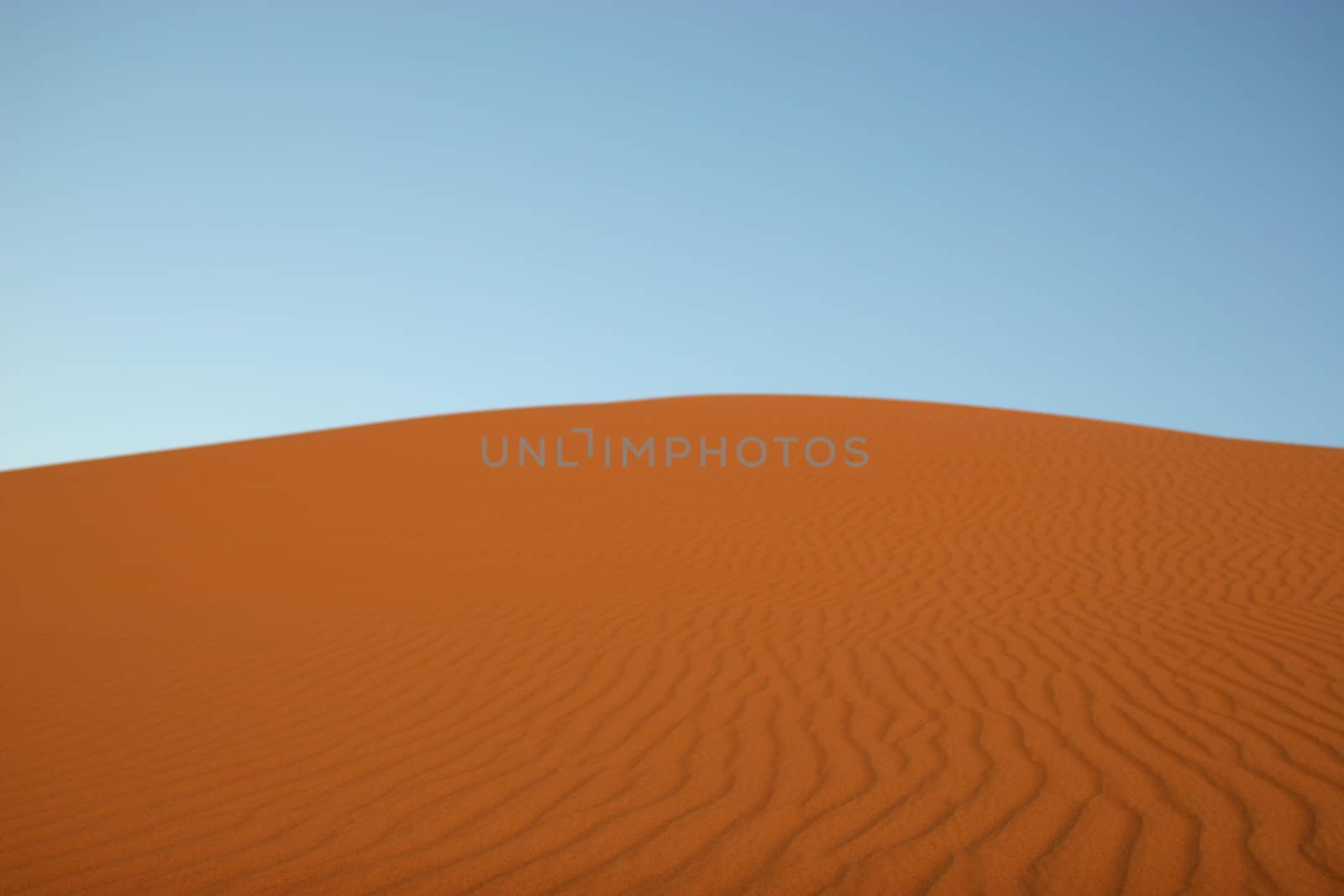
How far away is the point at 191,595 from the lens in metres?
8.59

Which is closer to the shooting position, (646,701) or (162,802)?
(162,802)

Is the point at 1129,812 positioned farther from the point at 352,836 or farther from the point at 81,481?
the point at 81,481

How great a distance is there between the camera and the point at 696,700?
4762mm

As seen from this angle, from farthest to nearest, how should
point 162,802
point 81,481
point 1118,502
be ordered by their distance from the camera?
point 81,481
point 1118,502
point 162,802

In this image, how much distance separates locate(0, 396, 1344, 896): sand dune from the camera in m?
2.94

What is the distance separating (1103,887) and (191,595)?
28.6 feet

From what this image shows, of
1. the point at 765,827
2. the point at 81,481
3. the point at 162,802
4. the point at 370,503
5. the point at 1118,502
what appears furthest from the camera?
the point at 81,481

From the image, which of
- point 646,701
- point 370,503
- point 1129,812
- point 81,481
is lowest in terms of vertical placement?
point 1129,812

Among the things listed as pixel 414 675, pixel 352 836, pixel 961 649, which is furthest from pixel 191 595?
pixel 961 649

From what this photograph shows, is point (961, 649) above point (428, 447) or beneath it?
beneath

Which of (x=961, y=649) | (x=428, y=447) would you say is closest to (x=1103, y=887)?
(x=961, y=649)

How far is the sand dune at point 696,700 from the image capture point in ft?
9.63

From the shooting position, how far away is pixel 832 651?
570 centimetres

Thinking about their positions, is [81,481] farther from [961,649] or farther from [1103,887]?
[1103,887]
